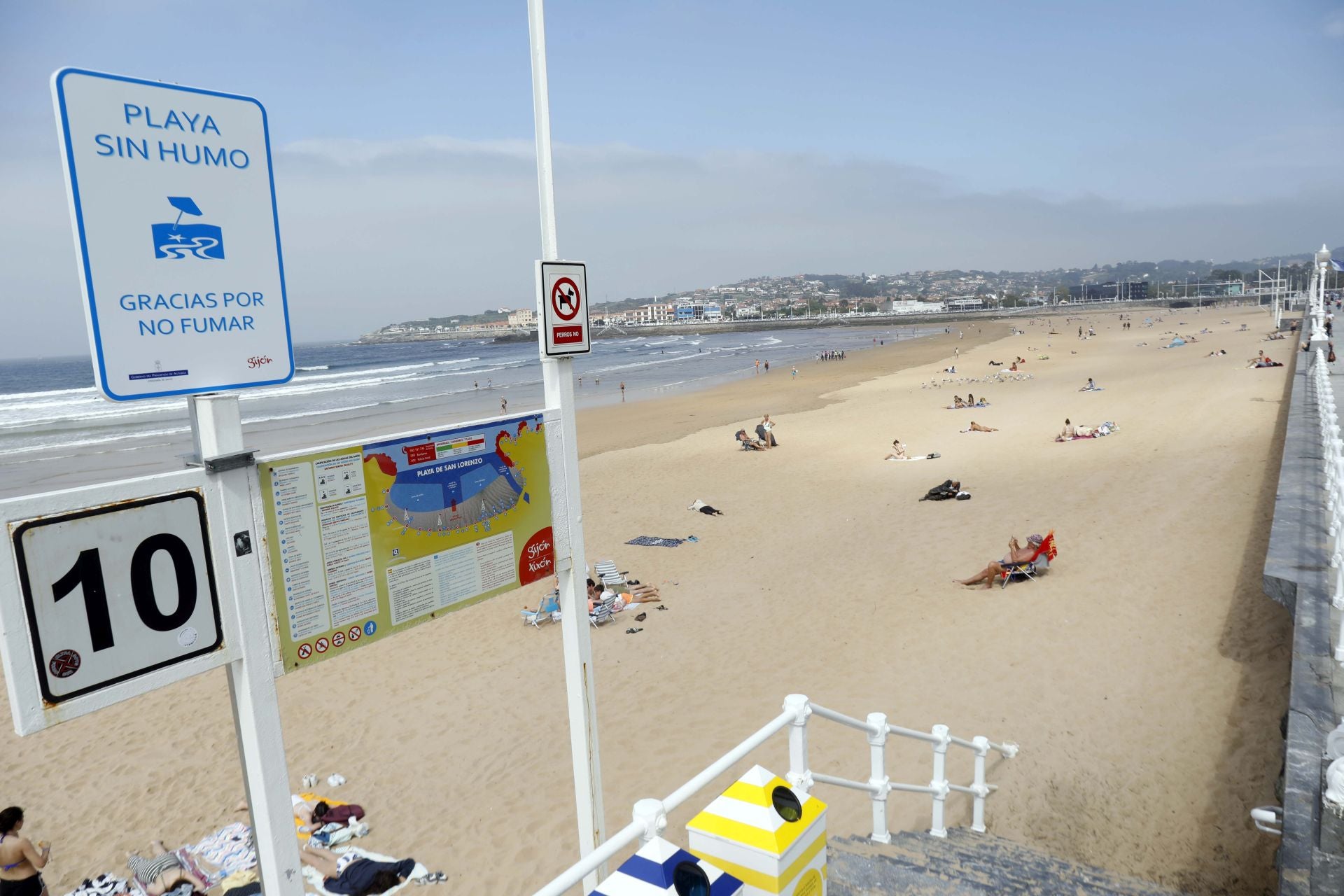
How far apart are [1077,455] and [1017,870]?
538 inches

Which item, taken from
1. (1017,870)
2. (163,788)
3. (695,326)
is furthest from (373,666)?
(695,326)

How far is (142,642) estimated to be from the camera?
2197mm

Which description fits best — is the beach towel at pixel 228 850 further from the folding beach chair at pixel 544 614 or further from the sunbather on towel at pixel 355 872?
the folding beach chair at pixel 544 614

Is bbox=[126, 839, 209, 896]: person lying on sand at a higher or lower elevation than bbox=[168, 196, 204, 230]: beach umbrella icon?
lower

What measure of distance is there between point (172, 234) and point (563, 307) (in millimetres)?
1480

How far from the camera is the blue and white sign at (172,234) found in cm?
208

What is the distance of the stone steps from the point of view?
3.85 meters

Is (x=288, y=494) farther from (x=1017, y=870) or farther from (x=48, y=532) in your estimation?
(x=1017, y=870)

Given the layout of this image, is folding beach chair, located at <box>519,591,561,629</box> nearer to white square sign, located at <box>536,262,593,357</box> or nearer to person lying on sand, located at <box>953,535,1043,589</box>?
person lying on sand, located at <box>953,535,1043,589</box>

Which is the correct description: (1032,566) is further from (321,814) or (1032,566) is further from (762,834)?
(762,834)

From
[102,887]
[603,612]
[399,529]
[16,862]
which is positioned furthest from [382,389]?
[399,529]

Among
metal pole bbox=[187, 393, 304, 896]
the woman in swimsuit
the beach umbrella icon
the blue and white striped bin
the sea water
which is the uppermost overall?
the beach umbrella icon

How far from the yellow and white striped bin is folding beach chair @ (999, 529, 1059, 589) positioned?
7.70 meters

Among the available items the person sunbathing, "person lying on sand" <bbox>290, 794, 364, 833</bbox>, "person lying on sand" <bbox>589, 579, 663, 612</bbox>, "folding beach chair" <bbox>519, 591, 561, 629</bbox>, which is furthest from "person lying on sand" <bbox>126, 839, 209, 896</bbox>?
the person sunbathing
